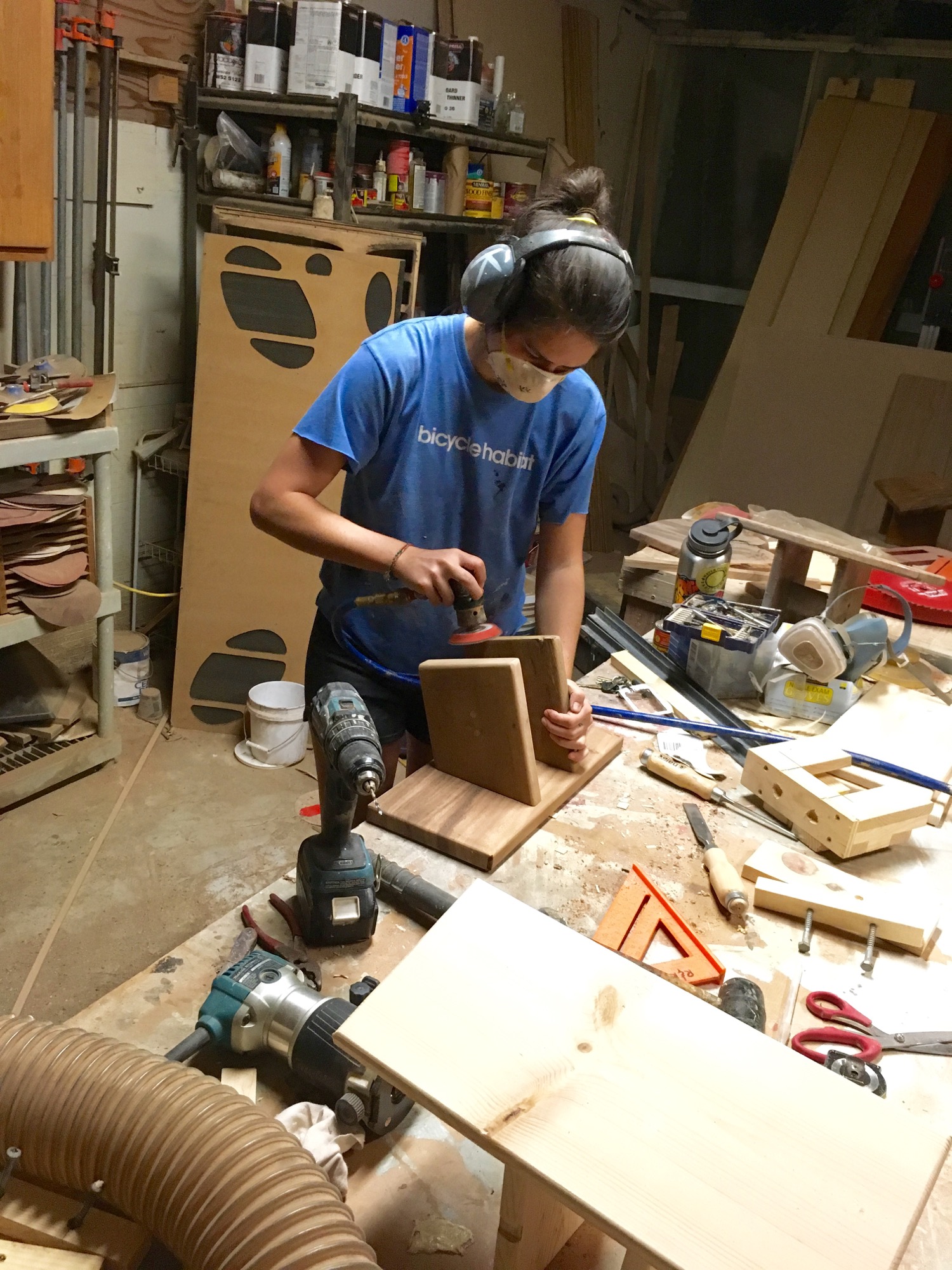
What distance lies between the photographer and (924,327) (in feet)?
15.4

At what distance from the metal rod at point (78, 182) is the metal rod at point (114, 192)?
0.29 ft

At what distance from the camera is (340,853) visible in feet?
3.83

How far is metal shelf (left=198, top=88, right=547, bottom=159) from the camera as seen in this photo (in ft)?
9.96

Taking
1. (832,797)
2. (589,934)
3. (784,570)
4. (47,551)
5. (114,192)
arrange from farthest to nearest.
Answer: (114,192) → (47,551) → (784,570) → (832,797) → (589,934)

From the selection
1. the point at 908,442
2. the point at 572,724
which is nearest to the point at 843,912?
the point at 572,724

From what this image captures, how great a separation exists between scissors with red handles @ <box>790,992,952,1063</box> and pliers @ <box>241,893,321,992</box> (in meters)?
0.56

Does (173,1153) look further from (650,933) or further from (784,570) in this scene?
(784,570)

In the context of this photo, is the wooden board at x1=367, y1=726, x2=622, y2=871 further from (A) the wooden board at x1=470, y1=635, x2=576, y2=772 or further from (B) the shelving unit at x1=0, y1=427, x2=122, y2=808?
(B) the shelving unit at x1=0, y1=427, x2=122, y2=808

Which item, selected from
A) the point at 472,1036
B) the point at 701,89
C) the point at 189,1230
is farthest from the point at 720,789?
the point at 701,89

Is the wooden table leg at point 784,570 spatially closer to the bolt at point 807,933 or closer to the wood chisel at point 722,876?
the wood chisel at point 722,876

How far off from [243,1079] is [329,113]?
293 cm

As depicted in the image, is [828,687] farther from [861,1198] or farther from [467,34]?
[467,34]

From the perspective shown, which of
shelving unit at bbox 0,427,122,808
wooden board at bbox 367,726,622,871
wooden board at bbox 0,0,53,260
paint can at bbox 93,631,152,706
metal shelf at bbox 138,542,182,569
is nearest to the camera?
wooden board at bbox 367,726,622,871

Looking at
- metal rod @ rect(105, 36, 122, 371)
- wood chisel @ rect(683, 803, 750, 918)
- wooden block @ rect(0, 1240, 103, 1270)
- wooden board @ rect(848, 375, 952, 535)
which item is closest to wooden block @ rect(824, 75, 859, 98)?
wooden board @ rect(848, 375, 952, 535)
